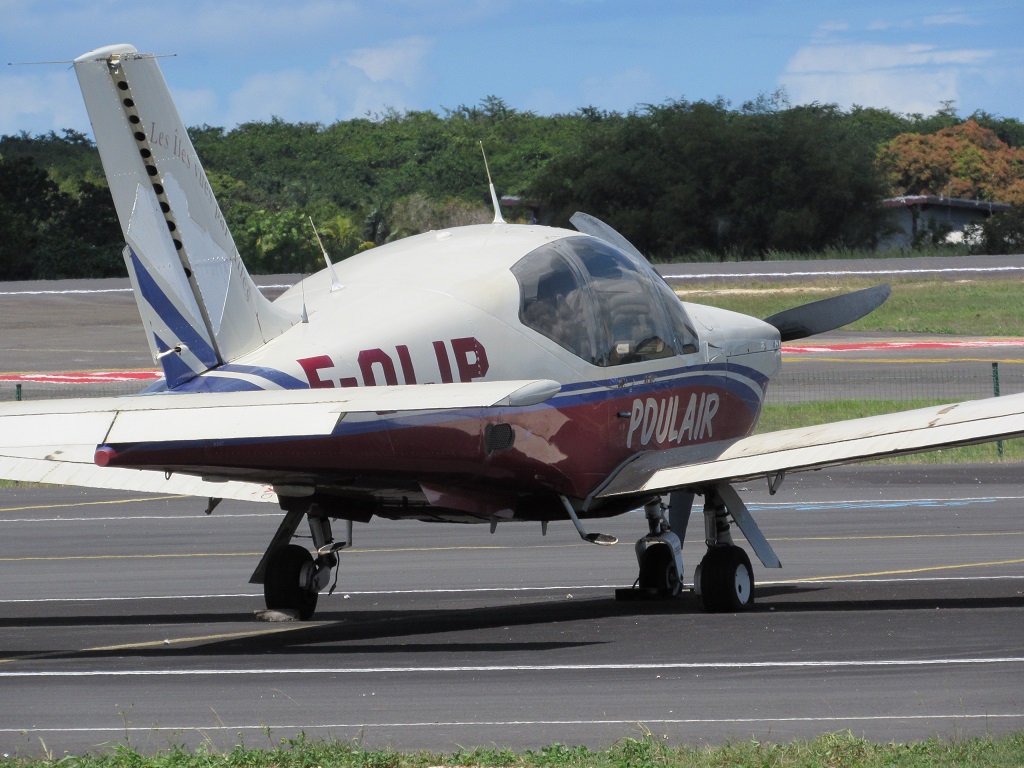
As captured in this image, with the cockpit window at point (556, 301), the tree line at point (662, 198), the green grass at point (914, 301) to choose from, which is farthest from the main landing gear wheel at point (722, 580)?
the tree line at point (662, 198)

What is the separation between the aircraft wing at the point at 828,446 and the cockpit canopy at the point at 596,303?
1.00 meters

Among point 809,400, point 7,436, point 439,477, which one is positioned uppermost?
point 7,436

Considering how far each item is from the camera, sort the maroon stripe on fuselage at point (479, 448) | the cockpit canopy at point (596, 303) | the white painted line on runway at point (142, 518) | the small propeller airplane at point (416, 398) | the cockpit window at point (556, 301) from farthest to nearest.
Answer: the white painted line on runway at point (142, 518), the cockpit canopy at point (596, 303), the cockpit window at point (556, 301), the maroon stripe on fuselage at point (479, 448), the small propeller airplane at point (416, 398)

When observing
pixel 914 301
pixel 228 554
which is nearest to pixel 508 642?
pixel 228 554

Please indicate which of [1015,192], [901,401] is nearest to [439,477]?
[901,401]

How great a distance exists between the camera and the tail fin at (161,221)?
1183cm

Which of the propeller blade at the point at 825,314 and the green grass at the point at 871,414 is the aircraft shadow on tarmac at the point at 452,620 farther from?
the green grass at the point at 871,414

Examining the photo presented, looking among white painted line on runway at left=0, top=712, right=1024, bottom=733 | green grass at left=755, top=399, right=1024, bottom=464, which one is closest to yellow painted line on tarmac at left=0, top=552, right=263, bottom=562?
white painted line on runway at left=0, top=712, right=1024, bottom=733

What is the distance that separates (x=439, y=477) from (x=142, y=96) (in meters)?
3.50

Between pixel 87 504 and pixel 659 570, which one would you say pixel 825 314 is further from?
pixel 87 504

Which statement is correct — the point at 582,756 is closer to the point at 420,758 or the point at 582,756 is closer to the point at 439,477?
the point at 420,758

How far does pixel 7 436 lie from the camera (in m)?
10.3

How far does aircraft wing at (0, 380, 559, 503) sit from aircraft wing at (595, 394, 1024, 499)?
3757mm

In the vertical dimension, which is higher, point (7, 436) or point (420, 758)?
point (7, 436)
